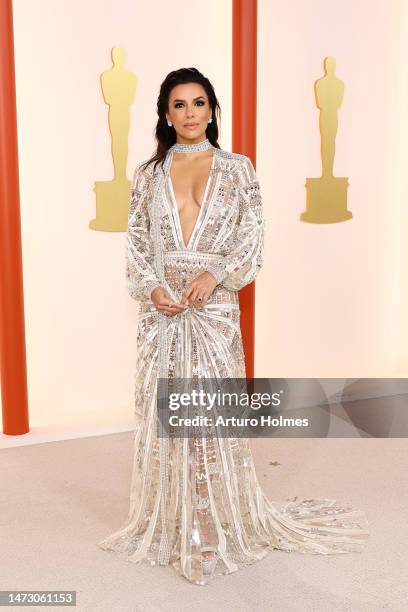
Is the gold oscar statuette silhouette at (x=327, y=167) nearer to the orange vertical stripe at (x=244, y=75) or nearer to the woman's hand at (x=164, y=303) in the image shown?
the orange vertical stripe at (x=244, y=75)

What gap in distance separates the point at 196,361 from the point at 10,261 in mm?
1565

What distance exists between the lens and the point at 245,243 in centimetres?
272

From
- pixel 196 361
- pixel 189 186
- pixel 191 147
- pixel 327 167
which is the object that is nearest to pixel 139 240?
pixel 189 186

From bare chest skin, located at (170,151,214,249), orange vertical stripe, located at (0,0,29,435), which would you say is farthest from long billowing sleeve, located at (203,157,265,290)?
orange vertical stripe, located at (0,0,29,435)

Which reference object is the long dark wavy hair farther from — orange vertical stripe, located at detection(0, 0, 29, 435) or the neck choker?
orange vertical stripe, located at detection(0, 0, 29, 435)

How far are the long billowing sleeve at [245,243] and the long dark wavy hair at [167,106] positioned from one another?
190 mm

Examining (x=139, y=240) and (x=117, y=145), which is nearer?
(x=139, y=240)

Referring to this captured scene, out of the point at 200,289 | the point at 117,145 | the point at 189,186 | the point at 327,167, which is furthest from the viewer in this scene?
the point at 327,167

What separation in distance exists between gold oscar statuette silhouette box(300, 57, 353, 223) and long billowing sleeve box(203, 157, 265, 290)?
1.83 metres

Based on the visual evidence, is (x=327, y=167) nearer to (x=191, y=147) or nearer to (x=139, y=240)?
(x=191, y=147)

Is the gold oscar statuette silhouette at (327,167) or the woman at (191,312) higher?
the gold oscar statuette silhouette at (327,167)

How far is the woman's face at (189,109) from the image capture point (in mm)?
2658

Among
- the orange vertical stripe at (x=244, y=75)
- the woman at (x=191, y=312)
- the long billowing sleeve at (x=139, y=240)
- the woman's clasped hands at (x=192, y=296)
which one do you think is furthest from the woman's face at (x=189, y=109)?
the orange vertical stripe at (x=244, y=75)

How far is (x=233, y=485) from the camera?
274cm
